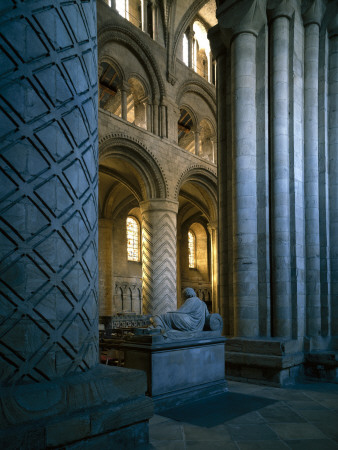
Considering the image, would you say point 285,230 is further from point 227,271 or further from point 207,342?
point 207,342

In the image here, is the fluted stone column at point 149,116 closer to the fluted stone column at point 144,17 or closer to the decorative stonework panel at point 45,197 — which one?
the fluted stone column at point 144,17

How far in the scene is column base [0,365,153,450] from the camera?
7.24 ft

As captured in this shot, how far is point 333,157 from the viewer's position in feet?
25.4

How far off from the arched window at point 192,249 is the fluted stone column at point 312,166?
19226 millimetres

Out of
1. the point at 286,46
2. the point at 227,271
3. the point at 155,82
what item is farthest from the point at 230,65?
the point at 155,82

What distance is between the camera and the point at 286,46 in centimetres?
730

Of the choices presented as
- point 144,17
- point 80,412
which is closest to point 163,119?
point 144,17

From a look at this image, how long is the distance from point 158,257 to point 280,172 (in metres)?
8.57

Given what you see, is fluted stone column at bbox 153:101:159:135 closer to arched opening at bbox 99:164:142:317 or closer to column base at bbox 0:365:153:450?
arched opening at bbox 99:164:142:317

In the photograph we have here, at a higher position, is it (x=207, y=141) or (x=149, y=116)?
(x=207, y=141)

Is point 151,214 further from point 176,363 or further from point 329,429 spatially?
point 329,429

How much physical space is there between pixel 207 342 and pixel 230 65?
18.1ft

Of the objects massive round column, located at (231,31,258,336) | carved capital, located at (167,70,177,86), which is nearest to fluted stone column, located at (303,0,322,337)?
massive round column, located at (231,31,258,336)

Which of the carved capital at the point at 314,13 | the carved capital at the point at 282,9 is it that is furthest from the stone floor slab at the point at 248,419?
the carved capital at the point at 314,13
